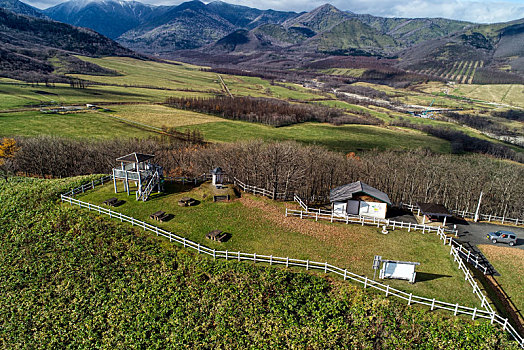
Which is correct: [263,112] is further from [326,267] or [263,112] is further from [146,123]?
[326,267]

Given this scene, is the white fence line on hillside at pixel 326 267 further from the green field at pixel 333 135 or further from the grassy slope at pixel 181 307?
the green field at pixel 333 135

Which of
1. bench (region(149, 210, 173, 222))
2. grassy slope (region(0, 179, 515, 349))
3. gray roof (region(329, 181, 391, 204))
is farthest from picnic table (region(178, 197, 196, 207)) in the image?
gray roof (region(329, 181, 391, 204))

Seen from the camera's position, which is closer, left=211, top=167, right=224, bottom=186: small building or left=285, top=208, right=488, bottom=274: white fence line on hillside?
left=285, top=208, right=488, bottom=274: white fence line on hillside

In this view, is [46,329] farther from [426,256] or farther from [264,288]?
[426,256]

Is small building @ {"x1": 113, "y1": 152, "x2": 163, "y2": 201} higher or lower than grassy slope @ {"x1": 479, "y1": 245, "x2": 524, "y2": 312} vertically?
higher

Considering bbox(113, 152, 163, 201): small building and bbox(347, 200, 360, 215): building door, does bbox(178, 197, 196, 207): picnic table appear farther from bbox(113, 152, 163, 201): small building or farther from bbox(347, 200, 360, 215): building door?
bbox(347, 200, 360, 215): building door

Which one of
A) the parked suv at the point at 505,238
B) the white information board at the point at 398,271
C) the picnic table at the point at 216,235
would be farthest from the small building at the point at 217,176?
the parked suv at the point at 505,238
